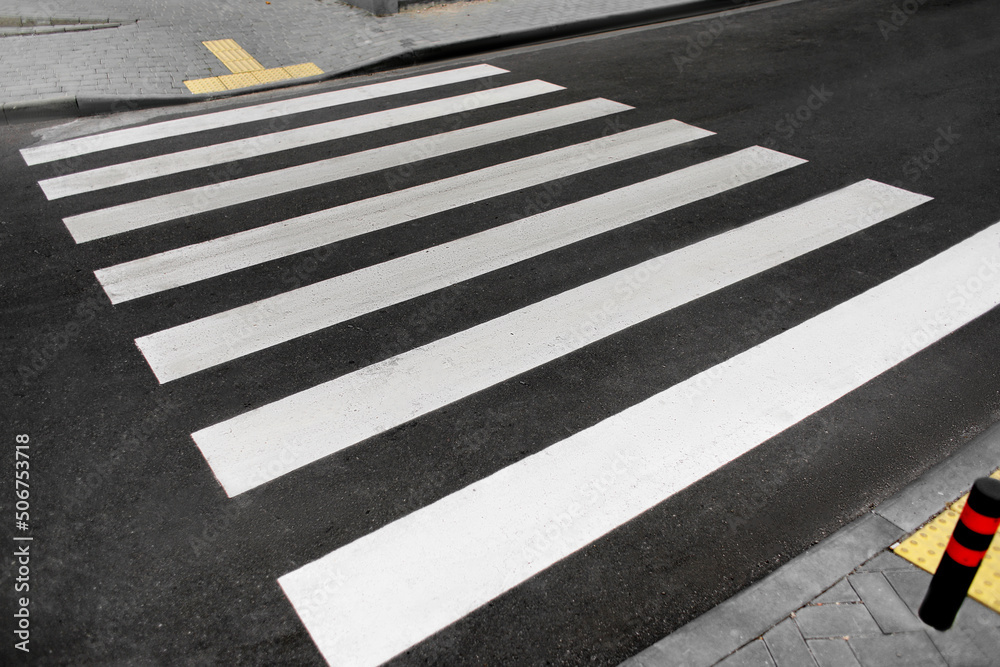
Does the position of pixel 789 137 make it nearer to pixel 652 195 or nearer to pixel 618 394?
pixel 652 195

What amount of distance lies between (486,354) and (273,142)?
4.10m

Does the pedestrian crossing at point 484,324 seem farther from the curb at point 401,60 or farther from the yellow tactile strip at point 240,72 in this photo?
the yellow tactile strip at point 240,72

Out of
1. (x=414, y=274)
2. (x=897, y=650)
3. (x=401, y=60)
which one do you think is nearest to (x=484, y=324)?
(x=414, y=274)

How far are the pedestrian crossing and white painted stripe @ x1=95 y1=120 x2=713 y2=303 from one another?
0.02m

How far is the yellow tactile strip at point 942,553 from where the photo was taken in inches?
115

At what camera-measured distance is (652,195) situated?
6230mm

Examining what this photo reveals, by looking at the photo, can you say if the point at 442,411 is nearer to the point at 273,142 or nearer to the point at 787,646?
the point at 787,646

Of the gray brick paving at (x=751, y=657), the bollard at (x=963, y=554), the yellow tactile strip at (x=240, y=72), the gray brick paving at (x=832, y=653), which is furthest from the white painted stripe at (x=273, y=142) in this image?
the bollard at (x=963, y=554)

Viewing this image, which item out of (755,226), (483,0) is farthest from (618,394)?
(483,0)

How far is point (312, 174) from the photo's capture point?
6656 mm

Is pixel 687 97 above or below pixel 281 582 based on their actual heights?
above

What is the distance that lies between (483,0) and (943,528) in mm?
10919

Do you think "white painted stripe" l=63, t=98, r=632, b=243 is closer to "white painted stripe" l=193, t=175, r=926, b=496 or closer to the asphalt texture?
the asphalt texture

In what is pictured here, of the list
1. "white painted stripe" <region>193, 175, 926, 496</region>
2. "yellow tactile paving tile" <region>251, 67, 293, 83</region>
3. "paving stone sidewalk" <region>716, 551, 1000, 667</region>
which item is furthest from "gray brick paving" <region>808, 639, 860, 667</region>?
"yellow tactile paving tile" <region>251, 67, 293, 83</region>
